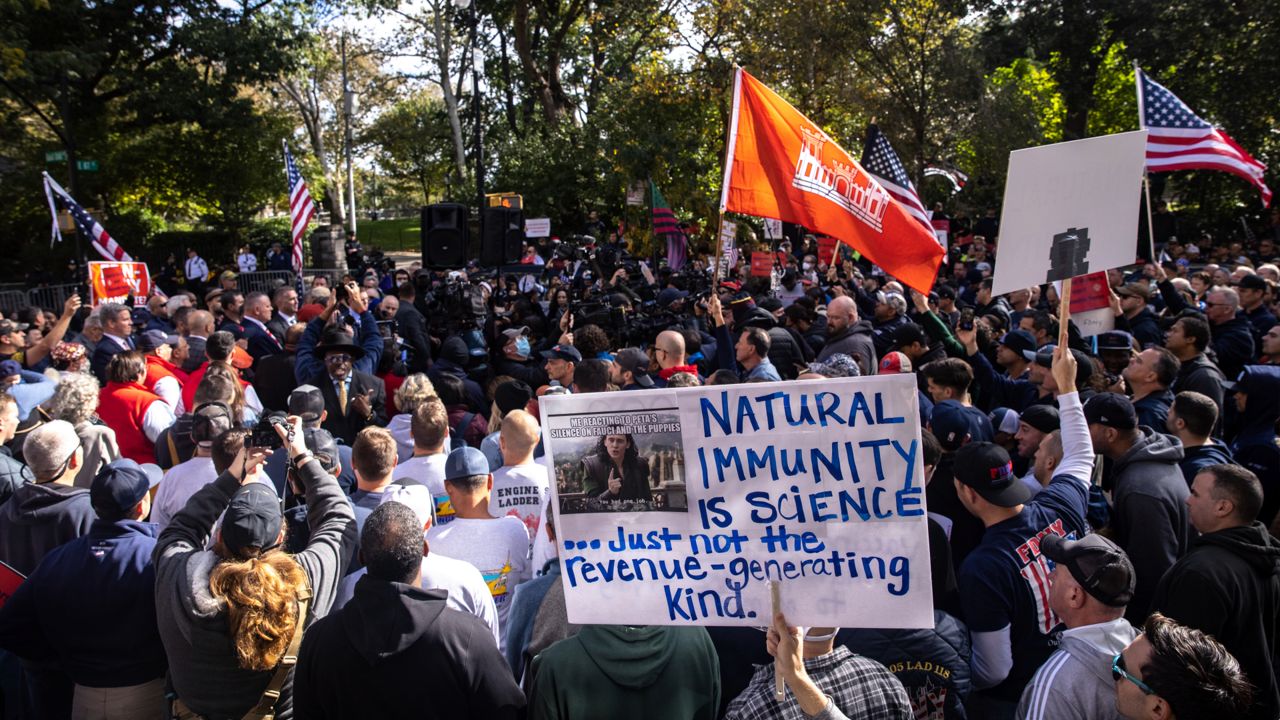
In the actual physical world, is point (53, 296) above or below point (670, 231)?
below

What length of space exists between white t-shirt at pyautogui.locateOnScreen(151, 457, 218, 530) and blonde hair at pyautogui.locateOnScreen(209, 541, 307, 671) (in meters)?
1.60

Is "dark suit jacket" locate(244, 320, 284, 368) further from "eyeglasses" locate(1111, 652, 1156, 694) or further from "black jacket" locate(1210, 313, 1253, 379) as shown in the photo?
"black jacket" locate(1210, 313, 1253, 379)

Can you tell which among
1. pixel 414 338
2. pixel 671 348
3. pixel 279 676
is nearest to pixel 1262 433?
pixel 671 348

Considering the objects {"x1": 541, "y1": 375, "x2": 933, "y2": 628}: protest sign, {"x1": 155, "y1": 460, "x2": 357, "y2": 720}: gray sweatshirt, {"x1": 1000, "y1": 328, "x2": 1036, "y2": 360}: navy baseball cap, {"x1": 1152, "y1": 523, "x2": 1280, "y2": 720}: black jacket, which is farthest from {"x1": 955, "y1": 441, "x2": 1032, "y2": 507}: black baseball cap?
{"x1": 1000, "y1": 328, "x2": 1036, "y2": 360}: navy baseball cap

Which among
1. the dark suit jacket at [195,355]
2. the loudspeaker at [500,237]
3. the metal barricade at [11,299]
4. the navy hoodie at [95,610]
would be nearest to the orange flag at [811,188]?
the navy hoodie at [95,610]

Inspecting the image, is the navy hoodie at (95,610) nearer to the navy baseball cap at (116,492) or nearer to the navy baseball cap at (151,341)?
the navy baseball cap at (116,492)

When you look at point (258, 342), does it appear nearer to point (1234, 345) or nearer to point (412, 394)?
point (412, 394)

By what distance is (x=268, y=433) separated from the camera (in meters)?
3.95

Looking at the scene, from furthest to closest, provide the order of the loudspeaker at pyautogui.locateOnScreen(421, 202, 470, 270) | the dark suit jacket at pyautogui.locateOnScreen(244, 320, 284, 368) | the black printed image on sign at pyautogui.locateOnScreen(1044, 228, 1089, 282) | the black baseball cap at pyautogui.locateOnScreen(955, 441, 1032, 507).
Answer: the loudspeaker at pyautogui.locateOnScreen(421, 202, 470, 270)
the dark suit jacket at pyautogui.locateOnScreen(244, 320, 284, 368)
the black printed image on sign at pyautogui.locateOnScreen(1044, 228, 1089, 282)
the black baseball cap at pyautogui.locateOnScreen(955, 441, 1032, 507)

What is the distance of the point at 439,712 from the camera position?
9.50 feet

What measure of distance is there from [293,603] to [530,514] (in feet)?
4.92

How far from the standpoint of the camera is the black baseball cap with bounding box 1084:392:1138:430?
4.59 metres

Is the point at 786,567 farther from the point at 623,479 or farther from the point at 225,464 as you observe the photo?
the point at 225,464

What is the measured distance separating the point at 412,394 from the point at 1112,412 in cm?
411
